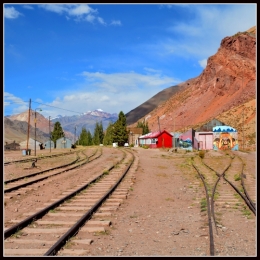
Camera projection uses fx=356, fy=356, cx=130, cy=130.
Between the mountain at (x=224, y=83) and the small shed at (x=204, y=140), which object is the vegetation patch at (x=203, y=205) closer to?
the small shed at (x=204, y=140)

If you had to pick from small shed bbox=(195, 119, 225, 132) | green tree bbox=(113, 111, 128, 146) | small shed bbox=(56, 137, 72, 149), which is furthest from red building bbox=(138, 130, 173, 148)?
small shed bbox=(56, 137, 72, 149)

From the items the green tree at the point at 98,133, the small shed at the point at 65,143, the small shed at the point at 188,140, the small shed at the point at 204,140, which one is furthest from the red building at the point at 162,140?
the green tree at the point at 98,133

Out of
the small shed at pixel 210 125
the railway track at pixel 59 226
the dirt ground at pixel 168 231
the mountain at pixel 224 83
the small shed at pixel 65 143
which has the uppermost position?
the mountain at pixel 224 83

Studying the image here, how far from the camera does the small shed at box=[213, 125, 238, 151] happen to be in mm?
53062

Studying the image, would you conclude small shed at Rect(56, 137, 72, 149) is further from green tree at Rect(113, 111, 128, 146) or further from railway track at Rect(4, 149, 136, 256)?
railway track at Rect(4, 149, 136, 256)

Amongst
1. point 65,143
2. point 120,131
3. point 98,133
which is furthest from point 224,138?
point 98,133

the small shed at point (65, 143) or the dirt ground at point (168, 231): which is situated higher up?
the small shed at point (65, 143)

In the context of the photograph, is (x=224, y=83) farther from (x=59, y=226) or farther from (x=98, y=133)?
(x=59, y=226)

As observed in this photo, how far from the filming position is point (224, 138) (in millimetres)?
53562

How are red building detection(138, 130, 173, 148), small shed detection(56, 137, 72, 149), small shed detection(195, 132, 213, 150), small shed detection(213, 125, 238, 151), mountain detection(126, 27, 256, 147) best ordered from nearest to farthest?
small shed detection(213, 125, 238, 151), small shed detection(195, 132, 213, 150), red building detection(138, 130, 173, 148), small shed detection(56, 137, 72, 149), mountain detection(126, 27, 256, 147)

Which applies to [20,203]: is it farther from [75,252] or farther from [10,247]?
[75,252]

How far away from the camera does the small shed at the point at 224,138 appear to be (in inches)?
2089

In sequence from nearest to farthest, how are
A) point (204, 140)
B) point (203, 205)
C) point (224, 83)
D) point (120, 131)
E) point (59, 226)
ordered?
point (59, 226)
point (203, 205)
point (204, 140)
point (120, 131)
point (224, 83)

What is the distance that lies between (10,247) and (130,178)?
1105 centimetres
